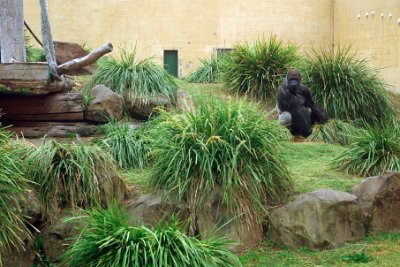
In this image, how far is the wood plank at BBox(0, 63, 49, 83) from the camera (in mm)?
8359

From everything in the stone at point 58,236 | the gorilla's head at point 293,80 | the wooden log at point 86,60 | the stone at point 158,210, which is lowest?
the stone at point 58,236

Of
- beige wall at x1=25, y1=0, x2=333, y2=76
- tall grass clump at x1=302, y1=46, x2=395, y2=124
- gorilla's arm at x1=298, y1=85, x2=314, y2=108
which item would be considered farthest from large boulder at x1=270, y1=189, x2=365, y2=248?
beige wall at x1=25, y1=0, x2=333, y2=76

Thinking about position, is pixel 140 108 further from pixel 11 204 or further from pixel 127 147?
pixel 11 204

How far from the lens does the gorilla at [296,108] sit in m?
10.8

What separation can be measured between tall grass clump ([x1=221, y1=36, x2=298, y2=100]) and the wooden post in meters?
4.62

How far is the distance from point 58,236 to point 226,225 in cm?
167

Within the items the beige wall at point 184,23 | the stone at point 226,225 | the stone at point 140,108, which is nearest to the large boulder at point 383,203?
the stone at point 226,225

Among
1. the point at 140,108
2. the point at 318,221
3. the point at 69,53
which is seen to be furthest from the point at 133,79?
the point at 318,221

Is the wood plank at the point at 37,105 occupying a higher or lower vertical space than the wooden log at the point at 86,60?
lower

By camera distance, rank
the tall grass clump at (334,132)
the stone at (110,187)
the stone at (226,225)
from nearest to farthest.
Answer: the stone at (226,225)
the stone at (110,187)
the tall grass clump at (334,132)

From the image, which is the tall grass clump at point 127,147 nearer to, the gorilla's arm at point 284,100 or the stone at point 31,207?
the stone at point 31,207

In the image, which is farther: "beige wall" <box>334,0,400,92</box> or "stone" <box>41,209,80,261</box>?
"beige wall" <box>334,0,400,92</box>

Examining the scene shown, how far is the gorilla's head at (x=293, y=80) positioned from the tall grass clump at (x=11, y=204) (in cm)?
588

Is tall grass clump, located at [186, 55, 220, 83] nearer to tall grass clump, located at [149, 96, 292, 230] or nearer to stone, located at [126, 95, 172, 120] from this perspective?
stone, located at [126, 95, 172, 120]
